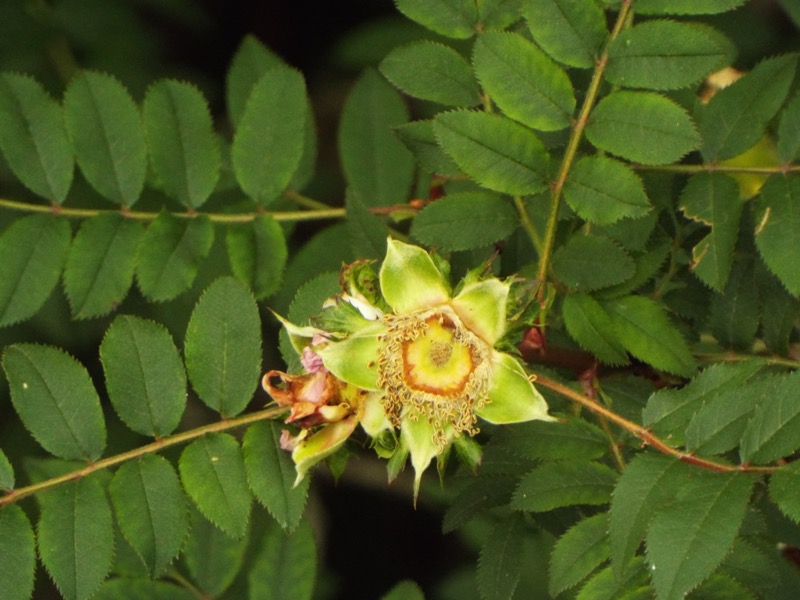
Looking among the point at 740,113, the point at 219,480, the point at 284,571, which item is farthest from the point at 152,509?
the point at 740,113

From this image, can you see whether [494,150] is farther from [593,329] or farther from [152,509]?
[152,509]

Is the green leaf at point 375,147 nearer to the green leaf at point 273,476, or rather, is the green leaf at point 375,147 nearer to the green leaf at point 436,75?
the green leaf at point 436,75

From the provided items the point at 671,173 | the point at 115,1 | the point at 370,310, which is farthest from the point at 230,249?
the point at 115,1

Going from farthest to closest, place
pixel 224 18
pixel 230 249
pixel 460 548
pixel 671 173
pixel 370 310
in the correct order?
pixel 224 18 < pixel 460 548 < pixel 230 249 < pixel 671 173 < pixel 370 310

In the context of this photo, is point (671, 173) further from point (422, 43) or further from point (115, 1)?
point (115, 1)

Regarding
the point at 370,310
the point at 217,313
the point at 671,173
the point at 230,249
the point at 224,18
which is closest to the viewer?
the point at 370,310

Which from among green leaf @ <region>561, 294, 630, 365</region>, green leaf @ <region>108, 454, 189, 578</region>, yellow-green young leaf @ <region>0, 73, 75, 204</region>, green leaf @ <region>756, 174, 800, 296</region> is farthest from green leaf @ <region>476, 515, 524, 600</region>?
yellow-green young leaf @ <region>0, 73, 75, 204</region>

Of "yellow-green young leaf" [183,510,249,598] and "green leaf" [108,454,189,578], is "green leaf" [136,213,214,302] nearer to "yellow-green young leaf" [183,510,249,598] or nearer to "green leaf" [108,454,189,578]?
"green leaf" [108,454,189,578]
